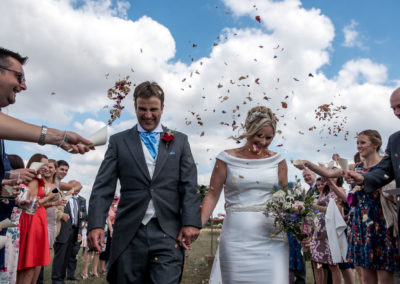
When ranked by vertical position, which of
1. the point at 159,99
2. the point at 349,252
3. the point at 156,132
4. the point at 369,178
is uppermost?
the point at 159,99

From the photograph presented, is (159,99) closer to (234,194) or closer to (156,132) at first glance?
(156,132)

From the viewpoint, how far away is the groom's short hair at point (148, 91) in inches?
165

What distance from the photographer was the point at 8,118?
265cm

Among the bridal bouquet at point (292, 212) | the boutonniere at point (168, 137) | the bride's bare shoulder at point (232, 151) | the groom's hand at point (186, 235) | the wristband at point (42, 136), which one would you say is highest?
the bride's bare shoulder at point (232, 151)

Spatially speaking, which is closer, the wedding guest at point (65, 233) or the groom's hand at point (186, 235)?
the groom's hand at point (186, 235)

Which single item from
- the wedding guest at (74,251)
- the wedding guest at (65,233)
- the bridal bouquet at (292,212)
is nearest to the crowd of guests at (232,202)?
the bridal bouquet at (292,212)

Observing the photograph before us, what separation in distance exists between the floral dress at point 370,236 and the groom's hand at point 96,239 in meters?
3.76

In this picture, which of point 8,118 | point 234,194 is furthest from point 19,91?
point 234,194

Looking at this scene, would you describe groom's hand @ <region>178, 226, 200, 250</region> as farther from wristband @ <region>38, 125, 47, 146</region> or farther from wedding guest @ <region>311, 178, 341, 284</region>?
wedding guest @ <region>311, 178, 341, 284</region>

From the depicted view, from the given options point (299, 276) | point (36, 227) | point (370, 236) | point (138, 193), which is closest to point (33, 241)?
point (36, 227)

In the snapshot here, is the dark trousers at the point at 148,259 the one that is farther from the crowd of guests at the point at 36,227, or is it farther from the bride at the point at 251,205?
the crowd of guests at the point at 36,227

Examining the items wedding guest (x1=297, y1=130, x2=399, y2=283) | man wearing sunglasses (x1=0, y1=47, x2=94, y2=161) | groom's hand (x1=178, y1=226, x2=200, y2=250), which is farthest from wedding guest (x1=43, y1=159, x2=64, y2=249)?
wedding guest (x1=297, y1=130, x2=399, y2=283)

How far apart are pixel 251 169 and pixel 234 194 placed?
38 cm

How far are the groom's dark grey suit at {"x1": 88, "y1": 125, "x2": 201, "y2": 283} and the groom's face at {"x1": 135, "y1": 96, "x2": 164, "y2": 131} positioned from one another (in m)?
0.15
